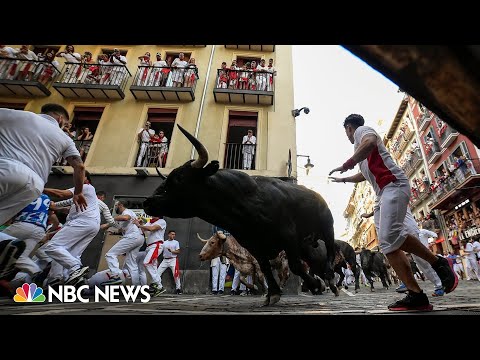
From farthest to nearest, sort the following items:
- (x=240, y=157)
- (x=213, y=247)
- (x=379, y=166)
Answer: (x=240, y=157) → (x=213, y=247) → (x=379, y=166)

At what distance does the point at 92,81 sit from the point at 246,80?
8035 mm

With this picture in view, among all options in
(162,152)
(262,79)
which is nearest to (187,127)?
(162,152)

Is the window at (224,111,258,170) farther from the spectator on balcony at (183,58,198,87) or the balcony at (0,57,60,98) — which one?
the balcony at (0,57,60,98)

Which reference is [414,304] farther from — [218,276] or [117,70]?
[117,70]

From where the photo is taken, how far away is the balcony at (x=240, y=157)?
13.1 meters

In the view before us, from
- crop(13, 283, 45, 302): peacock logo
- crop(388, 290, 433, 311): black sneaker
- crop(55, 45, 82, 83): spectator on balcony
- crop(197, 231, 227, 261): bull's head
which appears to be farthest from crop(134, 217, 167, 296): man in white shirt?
crop(55, 45, 82, 83): spectator on balcony

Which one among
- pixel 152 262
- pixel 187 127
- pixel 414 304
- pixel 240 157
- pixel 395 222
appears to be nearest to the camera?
pixel 414 304

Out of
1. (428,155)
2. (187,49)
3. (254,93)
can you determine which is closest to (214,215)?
(254,93)

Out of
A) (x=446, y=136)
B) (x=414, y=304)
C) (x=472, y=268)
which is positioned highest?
(x=446, y=136)

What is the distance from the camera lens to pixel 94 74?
14.6 metres

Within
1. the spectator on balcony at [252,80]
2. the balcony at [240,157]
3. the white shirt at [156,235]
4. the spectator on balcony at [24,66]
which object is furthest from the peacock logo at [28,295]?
the spectator on balcony at [24,66]

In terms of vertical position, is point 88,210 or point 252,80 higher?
point 252,80
